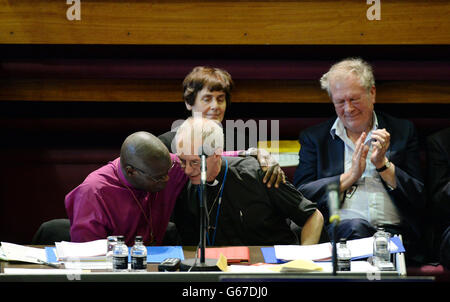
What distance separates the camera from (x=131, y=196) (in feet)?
9.10

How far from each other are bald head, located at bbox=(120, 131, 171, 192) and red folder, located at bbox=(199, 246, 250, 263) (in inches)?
15.1

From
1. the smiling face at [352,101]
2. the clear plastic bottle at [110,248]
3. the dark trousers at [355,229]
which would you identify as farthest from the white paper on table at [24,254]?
the smiling face at [352,101]

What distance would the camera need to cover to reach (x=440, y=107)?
4.24m

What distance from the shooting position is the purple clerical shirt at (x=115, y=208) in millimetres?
2619

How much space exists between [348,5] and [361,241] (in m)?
1.74

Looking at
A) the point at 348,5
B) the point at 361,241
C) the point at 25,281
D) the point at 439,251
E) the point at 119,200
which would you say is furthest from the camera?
the point at 348,5

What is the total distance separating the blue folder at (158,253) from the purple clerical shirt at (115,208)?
6.3 inches

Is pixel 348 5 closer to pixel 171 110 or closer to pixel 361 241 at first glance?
pixel 171 110

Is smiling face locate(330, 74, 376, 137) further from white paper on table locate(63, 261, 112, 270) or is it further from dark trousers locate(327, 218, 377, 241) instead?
white paper on table locate(63, 261, 112, 270)

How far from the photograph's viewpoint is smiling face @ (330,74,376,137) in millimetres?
3398

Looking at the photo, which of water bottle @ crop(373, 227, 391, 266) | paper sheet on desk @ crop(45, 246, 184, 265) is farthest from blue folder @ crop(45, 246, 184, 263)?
water bottle @ crop(373, 227, 391, 266)

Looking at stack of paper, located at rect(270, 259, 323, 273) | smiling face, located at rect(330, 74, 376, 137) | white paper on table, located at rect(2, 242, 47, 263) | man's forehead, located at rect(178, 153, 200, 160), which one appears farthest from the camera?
smiling face, located at rect(330, 74, 376, 137)

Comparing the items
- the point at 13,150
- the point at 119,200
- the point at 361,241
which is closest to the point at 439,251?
the point at 361,241

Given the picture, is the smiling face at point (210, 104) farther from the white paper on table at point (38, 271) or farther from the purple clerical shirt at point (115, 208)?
the white paper on table at point (38, 271)
